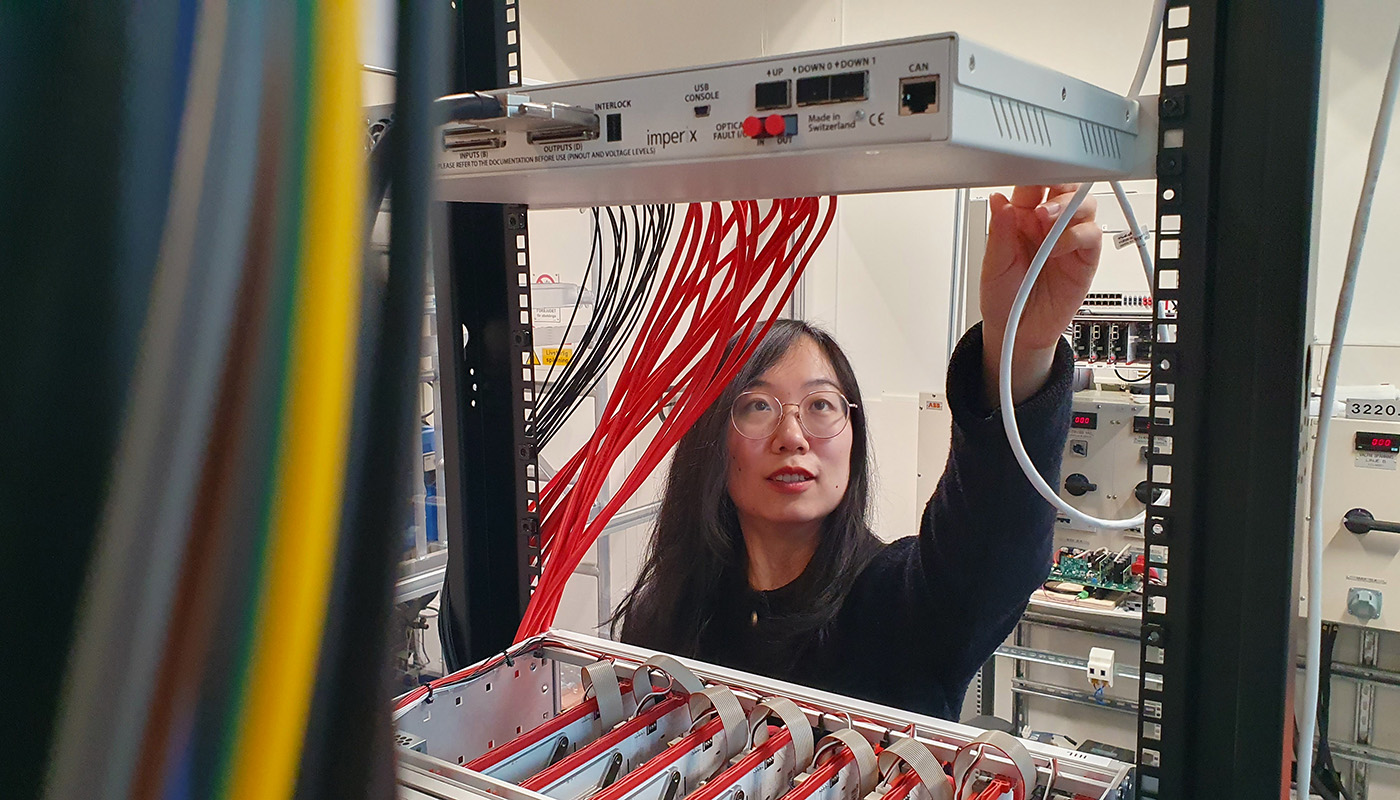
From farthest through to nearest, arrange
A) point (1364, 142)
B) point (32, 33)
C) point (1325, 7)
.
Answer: point (1364, 142), point (1325, 7), point (32, 33)

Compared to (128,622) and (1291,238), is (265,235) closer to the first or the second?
(128,622)

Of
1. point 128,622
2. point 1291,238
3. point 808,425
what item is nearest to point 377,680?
point 128,622

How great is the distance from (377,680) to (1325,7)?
603 millimetres

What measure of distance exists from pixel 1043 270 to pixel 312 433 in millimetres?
947

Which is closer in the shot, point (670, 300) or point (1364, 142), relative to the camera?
point (670, 300)

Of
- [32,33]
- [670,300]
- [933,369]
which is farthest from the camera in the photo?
[933,369]

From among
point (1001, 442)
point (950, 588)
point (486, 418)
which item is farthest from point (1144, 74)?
point (950, 588)

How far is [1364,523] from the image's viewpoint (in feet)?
7.88

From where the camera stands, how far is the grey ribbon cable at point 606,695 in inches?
32.7

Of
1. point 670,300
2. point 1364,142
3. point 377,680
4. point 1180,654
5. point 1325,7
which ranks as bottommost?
point 1180,654

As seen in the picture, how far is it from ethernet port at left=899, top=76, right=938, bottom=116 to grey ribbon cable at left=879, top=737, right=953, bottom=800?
1.54ft

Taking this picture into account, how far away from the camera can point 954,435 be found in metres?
1.47

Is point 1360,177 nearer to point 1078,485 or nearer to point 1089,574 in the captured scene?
point 1078,485

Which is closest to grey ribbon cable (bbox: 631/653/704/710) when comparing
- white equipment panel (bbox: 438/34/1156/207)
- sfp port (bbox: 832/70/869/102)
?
white equipment panel (bbox: 438/34/1156/207)
